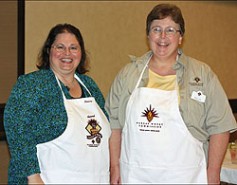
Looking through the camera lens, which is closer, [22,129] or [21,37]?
[22,129]

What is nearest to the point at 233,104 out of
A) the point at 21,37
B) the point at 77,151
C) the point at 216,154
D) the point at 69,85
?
the point at 21,37

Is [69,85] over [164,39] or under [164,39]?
under

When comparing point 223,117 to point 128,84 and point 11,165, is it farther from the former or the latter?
point 11,165

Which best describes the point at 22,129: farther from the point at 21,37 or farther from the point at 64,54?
the point at 21,37

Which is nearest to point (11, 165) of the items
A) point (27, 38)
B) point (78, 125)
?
point (78, 125)

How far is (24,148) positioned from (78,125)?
0.88 ft

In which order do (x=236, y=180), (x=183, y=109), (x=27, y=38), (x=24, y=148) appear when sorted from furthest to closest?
(x=27, y=38) → (x=236, y=180) → (x=183, y=109) → (x=24, y=148)

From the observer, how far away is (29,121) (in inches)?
89.4

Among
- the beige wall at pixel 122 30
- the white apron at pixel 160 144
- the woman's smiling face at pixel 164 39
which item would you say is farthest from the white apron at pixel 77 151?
the beige wall at pixel 122 30

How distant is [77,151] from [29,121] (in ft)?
0.85

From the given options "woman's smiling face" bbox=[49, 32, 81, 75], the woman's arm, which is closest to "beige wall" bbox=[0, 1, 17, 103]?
"woman's smiling face" bbox=[49, 32, 81, 75]

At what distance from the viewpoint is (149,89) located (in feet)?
8.10

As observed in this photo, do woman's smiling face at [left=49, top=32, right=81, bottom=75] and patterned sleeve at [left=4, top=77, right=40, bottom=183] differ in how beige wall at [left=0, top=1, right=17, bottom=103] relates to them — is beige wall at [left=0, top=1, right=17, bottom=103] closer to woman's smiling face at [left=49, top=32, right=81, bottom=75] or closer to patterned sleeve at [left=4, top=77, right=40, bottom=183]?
woman's smiling face at [left=49, top=32, right=81, bottom=75]

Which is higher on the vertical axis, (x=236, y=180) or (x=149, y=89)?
(x=149, y=89)
